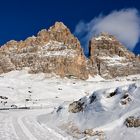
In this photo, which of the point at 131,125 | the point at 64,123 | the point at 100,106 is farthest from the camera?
the point at 64,123

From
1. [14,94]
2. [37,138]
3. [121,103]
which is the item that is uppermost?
[14,94]

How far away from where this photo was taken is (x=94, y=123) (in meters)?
25.8

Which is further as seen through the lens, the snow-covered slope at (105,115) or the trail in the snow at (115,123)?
the trail in the snow at (115,123)

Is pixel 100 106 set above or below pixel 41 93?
below

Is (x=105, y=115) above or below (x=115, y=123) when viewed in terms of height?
above

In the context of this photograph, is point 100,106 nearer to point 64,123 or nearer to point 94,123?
point 94,123

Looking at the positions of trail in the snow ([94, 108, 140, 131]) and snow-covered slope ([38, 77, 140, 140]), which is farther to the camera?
trail in the snow ([94, 108, 140, 131])

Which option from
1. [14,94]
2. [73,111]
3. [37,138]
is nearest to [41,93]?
[14,94]

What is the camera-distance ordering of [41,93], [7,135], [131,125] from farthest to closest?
[41,93] → [7,135] → [131,125]

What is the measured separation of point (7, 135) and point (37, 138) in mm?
2508

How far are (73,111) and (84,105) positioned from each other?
1.27 m

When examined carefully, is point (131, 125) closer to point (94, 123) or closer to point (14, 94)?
point (94, 123)

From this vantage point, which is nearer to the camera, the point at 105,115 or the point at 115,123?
the point at 115,123

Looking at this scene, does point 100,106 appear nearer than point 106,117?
No
